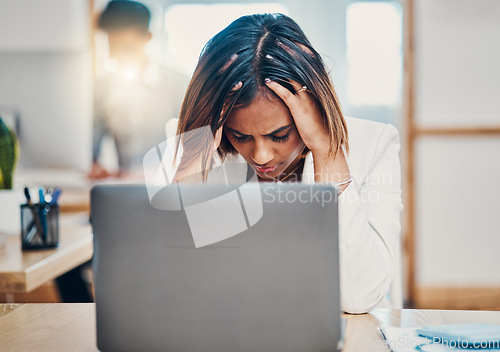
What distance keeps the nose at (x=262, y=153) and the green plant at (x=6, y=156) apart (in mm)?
832

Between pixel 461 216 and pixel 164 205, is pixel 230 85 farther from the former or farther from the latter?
pixel 461 216

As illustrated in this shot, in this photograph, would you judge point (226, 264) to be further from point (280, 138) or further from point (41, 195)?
point (41, 195)

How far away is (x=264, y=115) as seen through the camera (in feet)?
3.66

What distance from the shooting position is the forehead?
1115 millimetres

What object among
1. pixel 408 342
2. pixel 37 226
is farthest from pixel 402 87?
pixel 408 342

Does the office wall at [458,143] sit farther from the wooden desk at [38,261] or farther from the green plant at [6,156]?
the green plant at [6,156]

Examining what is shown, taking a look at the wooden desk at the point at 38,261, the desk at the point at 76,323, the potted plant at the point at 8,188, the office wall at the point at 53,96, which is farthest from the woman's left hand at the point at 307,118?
the office wall at the point at 53,96

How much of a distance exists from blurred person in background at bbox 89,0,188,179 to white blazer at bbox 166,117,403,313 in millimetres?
1693

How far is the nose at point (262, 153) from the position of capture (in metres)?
1.15

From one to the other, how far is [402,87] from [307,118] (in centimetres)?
201

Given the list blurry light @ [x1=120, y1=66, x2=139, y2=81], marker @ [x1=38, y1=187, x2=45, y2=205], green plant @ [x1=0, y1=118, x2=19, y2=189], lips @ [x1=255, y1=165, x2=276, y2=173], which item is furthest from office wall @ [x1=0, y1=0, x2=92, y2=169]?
lips @ [x1=255, y1=165, x2=276, y2=173]

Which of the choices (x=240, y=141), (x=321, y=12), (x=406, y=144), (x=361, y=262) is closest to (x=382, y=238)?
(x=361, y=262)

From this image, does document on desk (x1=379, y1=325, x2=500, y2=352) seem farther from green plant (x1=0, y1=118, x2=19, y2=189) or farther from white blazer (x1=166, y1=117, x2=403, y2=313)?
green plant (x1=0, y1=118, x2=19, y2=189)

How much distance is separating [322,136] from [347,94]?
2009mm
